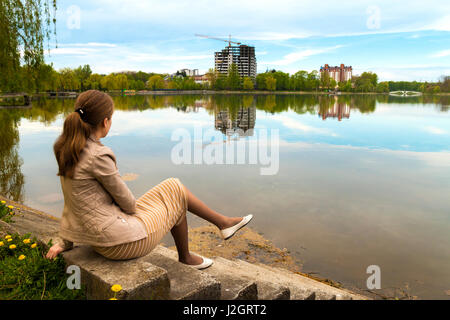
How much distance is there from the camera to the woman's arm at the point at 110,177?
96.7 inches

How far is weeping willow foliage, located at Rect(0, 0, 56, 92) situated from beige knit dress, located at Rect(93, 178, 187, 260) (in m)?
16.7

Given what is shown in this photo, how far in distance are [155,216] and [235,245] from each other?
10.8 feet

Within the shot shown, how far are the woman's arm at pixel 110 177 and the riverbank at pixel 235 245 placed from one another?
2.57 metres

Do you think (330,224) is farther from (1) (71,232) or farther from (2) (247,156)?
(2) (247,156)

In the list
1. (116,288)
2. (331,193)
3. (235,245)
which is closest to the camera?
(116,288)

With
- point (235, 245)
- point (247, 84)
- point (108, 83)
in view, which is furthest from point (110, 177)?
point (247, 84)

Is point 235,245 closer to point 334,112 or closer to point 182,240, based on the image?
point 182,240

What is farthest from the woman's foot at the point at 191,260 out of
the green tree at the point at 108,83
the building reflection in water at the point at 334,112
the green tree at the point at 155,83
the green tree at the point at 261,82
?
the green tree at the point at 261,82

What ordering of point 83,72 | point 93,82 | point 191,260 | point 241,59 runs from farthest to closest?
point 241,59
point 83,72
point 93,82
point 191,260

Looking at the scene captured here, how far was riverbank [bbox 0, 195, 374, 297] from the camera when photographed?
482 centimetres

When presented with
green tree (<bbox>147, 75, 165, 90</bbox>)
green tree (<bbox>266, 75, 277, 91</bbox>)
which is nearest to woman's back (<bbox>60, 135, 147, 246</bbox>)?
green tree (<bbox>266, 75, 277, 91</bbox>)

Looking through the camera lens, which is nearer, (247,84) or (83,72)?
(83,72)

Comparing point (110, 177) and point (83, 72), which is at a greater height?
point (83, 72)

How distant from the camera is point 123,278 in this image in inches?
89.9
